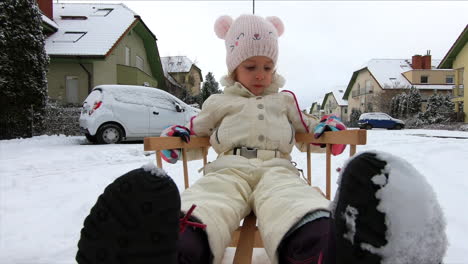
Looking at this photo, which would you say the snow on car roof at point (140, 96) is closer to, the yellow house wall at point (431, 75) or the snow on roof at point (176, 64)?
the snow on roof at point (176, 64)

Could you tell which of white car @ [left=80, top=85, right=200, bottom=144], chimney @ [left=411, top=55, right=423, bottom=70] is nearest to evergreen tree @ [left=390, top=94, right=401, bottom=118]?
chimney @ [left=411, top=55, right=423, bottom=70]

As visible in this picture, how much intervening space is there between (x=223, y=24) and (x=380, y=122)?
19933 mm

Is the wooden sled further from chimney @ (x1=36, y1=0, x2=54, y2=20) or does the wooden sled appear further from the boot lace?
chimney @ (x1=36, y1=0, x2=54, y2=20)

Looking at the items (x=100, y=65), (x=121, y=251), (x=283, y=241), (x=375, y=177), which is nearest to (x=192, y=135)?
(x=283, y=241)

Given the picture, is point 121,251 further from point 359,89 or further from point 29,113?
point 359,89

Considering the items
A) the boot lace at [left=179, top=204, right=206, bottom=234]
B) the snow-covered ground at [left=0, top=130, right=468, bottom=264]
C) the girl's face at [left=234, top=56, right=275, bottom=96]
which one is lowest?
the snow-covered ground at [left=0, top=130, right=468, bottom=264]

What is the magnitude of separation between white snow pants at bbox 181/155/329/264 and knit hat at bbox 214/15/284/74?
73 cm

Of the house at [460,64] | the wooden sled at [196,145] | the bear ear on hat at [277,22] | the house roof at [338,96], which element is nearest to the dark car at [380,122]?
the house at [460,64]

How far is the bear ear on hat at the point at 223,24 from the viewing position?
7.44ft

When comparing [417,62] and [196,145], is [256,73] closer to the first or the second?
[196,145]

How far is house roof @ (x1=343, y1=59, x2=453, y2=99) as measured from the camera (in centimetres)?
2892

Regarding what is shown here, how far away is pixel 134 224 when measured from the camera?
716mm

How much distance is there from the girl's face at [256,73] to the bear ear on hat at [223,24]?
1.30ft

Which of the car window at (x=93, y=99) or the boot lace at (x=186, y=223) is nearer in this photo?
the boot lace at (x=186, y=223)
